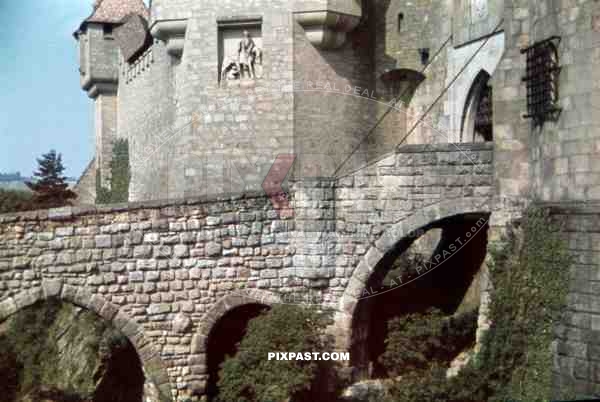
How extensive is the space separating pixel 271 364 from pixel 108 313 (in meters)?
2.69

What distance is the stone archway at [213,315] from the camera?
16562 millimetres

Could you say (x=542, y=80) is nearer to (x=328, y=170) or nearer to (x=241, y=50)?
(x=328, y=170)

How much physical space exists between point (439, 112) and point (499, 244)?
6.90 metres

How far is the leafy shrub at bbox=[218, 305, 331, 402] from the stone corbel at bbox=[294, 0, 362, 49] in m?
7.68

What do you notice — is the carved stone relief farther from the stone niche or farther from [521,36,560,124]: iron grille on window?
[521,36,560,124]: iron grille on window

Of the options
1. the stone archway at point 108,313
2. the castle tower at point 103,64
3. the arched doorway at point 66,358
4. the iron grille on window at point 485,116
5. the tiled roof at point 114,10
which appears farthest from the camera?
the tiled roof at point 114,10

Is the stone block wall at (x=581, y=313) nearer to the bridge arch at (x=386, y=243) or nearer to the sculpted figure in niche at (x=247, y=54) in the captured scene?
the bridge arch at (x=386, y=243)

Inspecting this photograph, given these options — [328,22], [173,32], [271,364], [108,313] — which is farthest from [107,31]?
[271,364]

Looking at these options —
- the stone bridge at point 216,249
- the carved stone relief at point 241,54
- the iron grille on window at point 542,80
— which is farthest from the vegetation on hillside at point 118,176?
the iron grille on window at point 542,80

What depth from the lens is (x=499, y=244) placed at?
50.2ft

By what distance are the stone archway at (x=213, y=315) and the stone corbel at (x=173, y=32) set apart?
7737 mm

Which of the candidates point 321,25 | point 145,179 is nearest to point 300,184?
point 321,25

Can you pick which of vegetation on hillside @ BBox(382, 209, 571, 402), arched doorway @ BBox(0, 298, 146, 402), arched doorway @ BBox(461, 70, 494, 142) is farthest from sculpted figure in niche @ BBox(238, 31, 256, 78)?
vegetation on hillside @ BBox(382, 209, 571, 402)

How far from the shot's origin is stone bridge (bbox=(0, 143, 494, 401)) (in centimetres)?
1608
